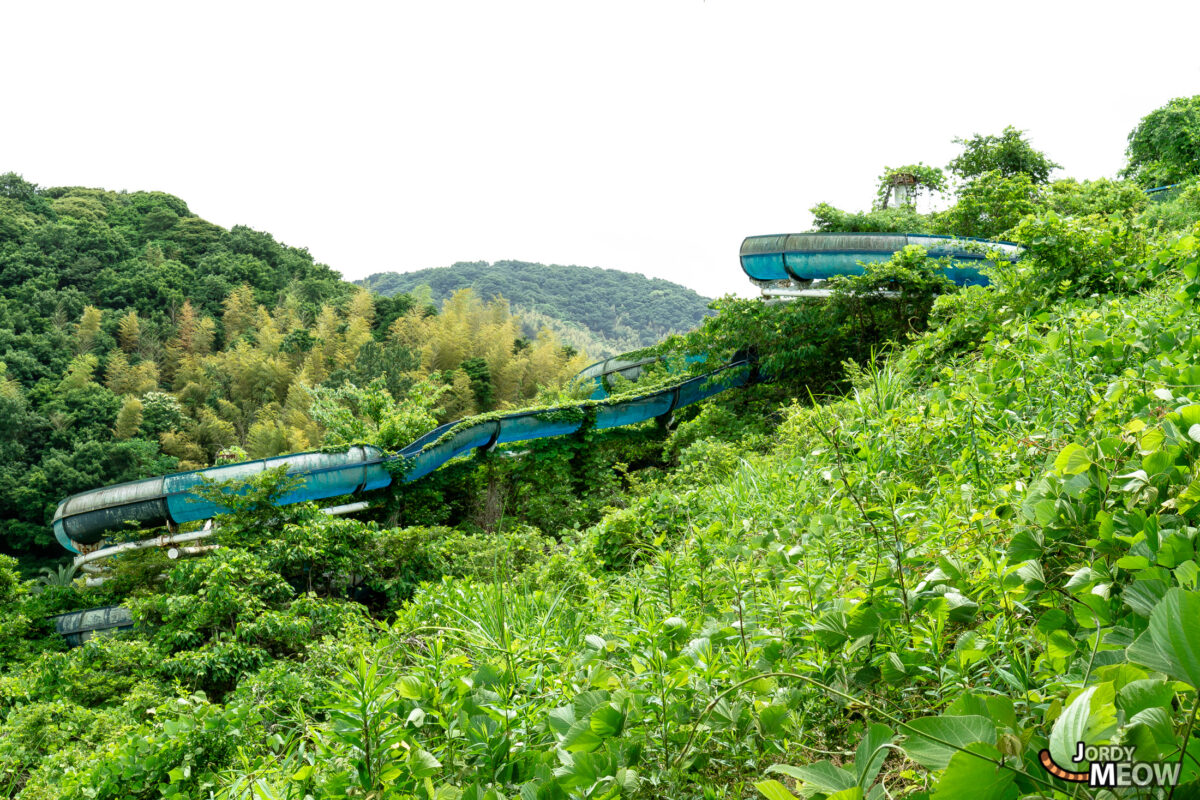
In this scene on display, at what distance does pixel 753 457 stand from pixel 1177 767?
5295mm

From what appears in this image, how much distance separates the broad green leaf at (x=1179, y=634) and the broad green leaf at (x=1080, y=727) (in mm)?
73

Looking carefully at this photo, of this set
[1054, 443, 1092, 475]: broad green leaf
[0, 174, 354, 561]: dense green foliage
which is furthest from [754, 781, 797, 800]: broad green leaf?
[0, 174, 354, 561]: dense green foliage

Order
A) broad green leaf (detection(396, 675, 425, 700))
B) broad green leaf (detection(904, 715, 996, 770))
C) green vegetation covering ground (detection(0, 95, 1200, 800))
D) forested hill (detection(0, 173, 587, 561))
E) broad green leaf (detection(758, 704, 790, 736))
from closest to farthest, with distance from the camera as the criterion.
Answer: broad green leaf (detection(904, 715, 996, 770)), green vegetation covering ground (detection(0, 95, 1200, 800)), broad green leaf (detection(758, 704, 790, 736)), broad green leaf (detection(396, 675, 425, 700)), forested hill (detection(0, 173, 587, 561))

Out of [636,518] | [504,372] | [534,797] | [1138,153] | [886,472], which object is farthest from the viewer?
[504,372]

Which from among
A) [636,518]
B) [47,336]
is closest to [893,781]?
[636,518]

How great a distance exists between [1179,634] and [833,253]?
9.84 metres

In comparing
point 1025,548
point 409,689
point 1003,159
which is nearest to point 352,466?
point 409,689

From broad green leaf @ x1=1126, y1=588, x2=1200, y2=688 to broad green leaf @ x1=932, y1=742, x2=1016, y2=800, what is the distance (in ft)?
0.55

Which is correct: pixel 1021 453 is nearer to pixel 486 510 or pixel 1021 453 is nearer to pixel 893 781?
pixel 893 781

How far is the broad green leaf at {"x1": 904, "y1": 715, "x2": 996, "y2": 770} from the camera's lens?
680mm

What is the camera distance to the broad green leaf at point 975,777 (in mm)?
633

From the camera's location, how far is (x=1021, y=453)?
6.95ft

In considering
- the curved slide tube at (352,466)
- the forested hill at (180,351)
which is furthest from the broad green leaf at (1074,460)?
the forested hill at (180,351)

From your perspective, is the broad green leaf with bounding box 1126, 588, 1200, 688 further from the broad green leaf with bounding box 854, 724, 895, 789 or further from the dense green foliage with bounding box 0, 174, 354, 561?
the dense green foliage with bounding box 0, 174, 354, 561
